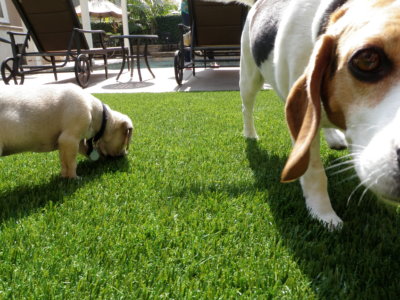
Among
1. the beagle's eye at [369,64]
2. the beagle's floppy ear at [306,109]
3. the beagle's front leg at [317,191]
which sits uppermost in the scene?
the beagle's eye at [369,64]

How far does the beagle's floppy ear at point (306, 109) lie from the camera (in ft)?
4.91

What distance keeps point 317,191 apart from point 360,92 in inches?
33.7

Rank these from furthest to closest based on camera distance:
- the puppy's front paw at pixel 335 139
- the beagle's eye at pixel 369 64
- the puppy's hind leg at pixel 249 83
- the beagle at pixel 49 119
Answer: the puppy's hind leg at pixel 249 83 < the puppy's front paw at pixel 335 139 < the beagle at pixel 49 119 < the beagle's eye at pixel 369 64

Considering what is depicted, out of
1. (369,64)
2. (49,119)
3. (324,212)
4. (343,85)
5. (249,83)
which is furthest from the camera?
(249,83)

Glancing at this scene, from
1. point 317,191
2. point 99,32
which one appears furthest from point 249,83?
point 99,32

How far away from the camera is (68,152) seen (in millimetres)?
2896

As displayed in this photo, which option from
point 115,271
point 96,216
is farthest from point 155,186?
point 115,271

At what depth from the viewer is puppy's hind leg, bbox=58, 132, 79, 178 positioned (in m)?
2.88

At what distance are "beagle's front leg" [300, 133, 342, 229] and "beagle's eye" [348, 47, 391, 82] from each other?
714 millimetres

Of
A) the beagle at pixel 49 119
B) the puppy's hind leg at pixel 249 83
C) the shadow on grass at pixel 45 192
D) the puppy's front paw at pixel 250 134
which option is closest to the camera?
the shadow on grass at pixel 45 192

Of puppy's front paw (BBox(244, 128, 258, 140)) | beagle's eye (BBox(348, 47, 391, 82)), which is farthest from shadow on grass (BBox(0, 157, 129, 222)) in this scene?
beagle's eye (BBox(348, 47, 391, 82))

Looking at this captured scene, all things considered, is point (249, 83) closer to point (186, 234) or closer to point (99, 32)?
point (186, 234)

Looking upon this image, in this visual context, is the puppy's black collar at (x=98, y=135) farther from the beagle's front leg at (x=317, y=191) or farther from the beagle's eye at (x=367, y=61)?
the beagle's eye at (x=367, y=61)

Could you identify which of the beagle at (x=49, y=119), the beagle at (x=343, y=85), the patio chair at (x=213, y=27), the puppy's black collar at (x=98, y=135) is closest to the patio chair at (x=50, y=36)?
the patio chair at (x=213, y=27)
